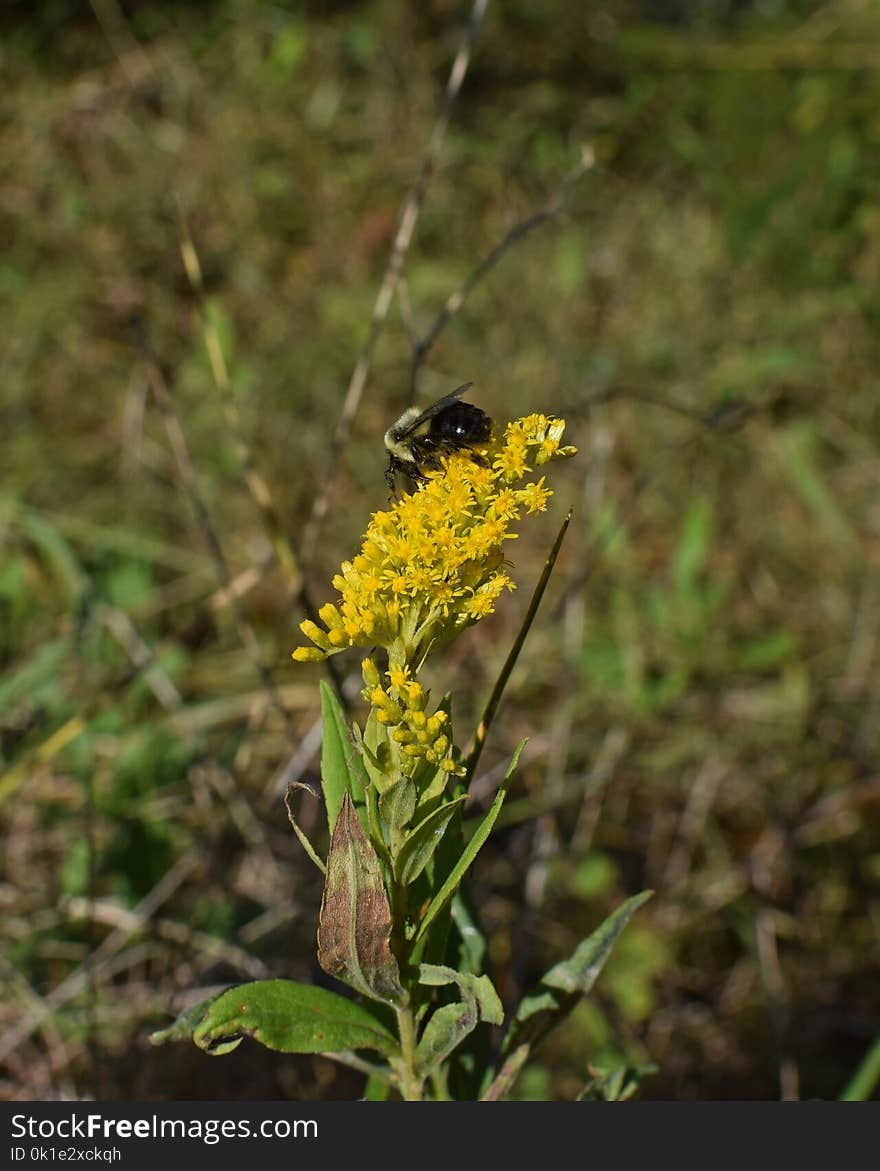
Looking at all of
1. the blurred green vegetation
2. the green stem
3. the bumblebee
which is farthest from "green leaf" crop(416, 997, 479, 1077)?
the bumblebee

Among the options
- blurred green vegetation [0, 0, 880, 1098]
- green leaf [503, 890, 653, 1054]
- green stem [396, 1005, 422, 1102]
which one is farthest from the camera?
blurred green vegetation [0, 0, 880, 1098]

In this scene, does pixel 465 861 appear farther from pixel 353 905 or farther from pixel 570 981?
pixel 570 981

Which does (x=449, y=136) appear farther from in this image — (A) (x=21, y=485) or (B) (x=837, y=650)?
(B) (x=837, y=650)

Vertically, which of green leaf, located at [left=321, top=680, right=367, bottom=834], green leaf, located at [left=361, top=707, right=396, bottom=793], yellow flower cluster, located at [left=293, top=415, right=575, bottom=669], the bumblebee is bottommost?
green leaf, located at [left=361, top=707, right=396, bottom=793]

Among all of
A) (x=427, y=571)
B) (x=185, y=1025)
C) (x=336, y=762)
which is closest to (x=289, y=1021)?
(x=185, y=1025)

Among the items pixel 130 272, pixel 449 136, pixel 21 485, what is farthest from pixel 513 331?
pixel 21 485

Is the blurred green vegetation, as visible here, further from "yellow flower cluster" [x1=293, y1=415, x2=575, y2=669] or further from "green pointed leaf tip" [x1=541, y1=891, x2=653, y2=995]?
"yellow flower cluster" [x1=293, y1=415, x2=575, y2=669]

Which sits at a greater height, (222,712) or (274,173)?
(274,173)
